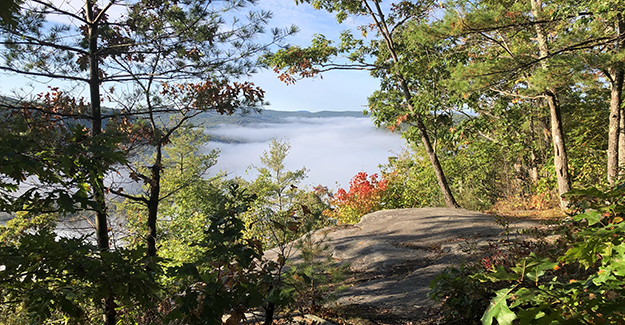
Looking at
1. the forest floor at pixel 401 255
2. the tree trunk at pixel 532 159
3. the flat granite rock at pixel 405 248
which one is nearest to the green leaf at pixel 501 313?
the forest floor at pixel 401 255

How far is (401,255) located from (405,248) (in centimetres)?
38

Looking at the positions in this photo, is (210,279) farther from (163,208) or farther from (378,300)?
(163,208)

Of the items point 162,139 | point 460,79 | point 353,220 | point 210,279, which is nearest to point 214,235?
Result: point 210,279

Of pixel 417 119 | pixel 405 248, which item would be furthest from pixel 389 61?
pixel 405 248

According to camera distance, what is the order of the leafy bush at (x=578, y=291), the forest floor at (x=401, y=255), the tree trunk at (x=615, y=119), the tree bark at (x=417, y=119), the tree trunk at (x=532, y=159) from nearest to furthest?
the leafy bush at (x=578, y=291) → the forest floor at (x=401, y=255) → the tree trunk at (x=615, y=119) → the tree bark at (x=417, y=119) → the tree trunk at (x=532, y=159)

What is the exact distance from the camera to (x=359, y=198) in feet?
39.6

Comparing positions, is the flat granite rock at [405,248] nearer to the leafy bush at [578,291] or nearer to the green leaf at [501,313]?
the leafy bush at [578,291]

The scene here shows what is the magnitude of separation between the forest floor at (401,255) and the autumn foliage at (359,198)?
2.79 m

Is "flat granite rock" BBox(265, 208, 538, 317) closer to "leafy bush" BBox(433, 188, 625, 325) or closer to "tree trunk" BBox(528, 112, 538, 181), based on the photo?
"leafy bush" BBox(433, 188, 625, 325)

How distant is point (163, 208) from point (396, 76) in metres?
10.1

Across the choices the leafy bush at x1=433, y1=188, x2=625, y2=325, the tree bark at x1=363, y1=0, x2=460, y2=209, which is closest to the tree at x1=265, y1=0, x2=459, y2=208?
the tree bark at x1=363, y1=0, x2=460, y2=209

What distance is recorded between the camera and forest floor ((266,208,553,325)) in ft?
11.8

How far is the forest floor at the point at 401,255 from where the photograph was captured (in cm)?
358

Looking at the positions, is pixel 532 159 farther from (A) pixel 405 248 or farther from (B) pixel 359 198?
(A) pixel 405 248
